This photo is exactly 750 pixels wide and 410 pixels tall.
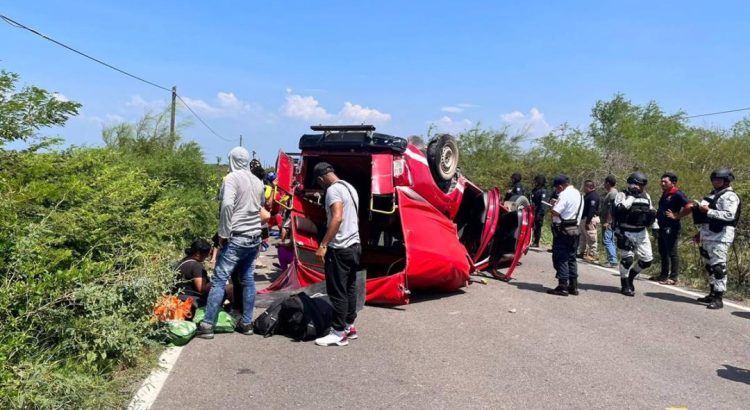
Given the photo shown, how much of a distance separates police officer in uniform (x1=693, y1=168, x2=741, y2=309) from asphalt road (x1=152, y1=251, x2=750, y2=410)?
0.39 metres

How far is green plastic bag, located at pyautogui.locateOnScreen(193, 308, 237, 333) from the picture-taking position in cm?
573

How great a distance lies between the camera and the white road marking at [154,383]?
12.7 feet

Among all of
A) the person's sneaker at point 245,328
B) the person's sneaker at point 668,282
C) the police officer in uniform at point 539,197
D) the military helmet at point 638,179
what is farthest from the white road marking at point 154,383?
the police officer in uniform at point 539,197

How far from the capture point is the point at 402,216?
22.9ft

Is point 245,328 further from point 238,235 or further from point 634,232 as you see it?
point 634,232

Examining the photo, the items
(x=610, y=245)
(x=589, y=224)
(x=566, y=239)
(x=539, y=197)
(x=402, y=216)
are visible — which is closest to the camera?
(x=402, y=216)

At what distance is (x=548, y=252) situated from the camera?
43.8ft

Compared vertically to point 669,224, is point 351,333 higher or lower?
lower

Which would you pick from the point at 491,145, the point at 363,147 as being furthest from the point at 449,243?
the point at 491,145

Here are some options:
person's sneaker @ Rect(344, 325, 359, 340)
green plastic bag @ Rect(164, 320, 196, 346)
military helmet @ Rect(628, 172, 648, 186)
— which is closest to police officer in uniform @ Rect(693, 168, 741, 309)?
military helmet @ Rect(628, 172, 648, 186)

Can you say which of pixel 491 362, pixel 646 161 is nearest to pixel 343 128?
pixel 491 362

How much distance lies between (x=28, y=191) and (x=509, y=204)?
7804mm

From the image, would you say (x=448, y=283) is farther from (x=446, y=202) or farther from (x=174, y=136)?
(x=174, y=136)

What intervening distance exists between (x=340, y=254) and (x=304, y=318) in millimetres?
759
